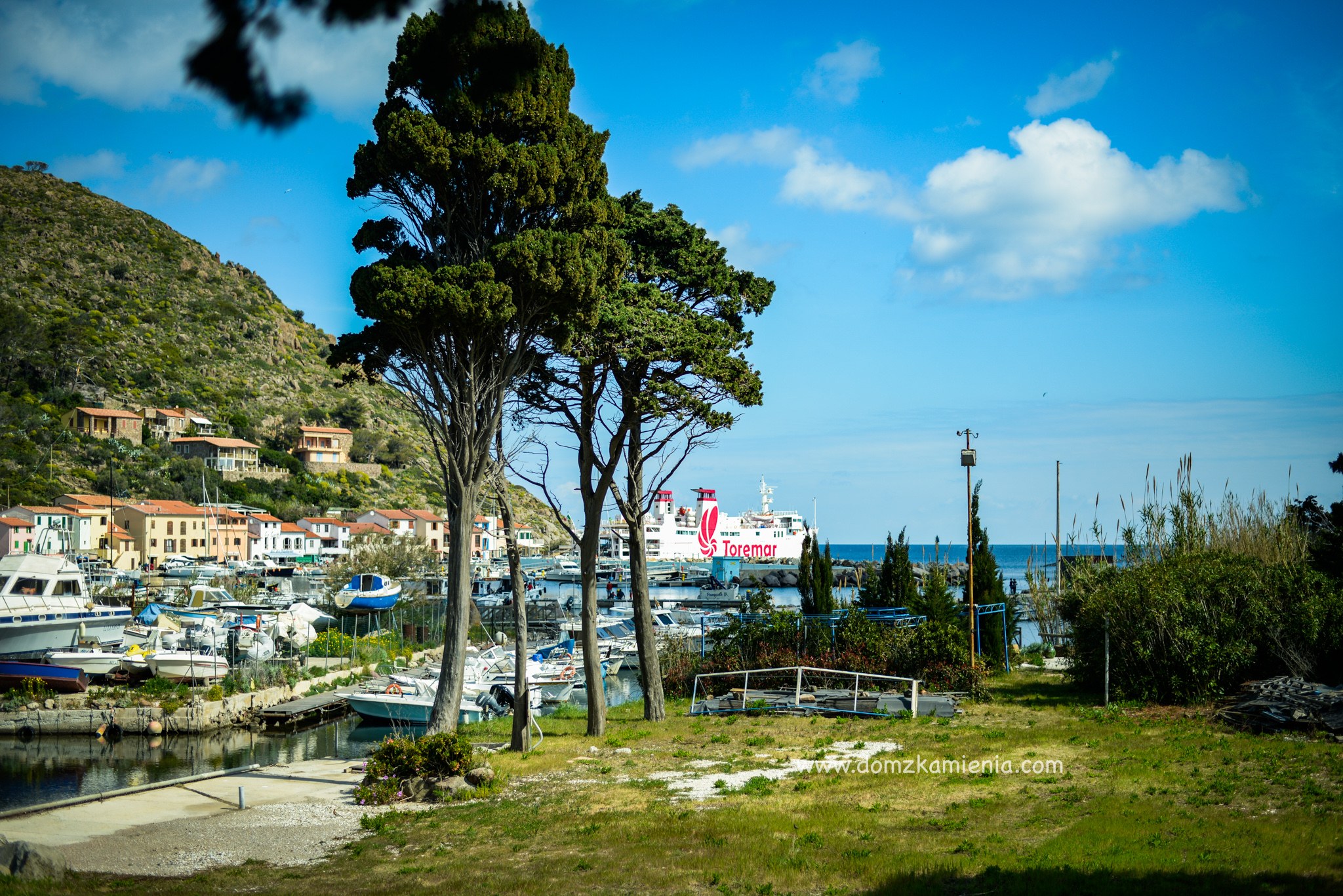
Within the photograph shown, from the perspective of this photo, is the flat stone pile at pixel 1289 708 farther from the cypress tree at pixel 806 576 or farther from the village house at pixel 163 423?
the village house at pixel 163 423

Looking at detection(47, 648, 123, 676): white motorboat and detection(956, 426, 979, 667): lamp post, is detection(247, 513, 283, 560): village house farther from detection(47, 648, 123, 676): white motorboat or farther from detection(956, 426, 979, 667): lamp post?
detection(956, 426, 979, 667): lamp post

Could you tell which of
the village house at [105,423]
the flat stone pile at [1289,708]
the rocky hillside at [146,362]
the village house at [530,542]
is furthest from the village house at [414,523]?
the flat stone pile at [1289,708]

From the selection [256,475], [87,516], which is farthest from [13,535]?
[256,475]

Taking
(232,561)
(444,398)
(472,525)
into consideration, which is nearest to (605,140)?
(444,398)

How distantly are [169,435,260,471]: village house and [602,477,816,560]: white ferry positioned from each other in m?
42.9

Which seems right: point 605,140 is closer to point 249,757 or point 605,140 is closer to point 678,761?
point 678,761

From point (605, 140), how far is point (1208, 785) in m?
13.1

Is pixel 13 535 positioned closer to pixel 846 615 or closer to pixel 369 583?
pixel 369 583

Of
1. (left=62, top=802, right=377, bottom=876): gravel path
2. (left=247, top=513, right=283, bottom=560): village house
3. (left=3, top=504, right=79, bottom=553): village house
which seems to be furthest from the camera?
(left=247, top=513, right=283, bottom=560): village house

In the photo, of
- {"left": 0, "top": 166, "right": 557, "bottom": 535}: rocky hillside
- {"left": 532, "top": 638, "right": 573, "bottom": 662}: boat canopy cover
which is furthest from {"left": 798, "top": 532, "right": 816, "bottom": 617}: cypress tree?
{"left": 0, "top": 166, "right": 557, "bottom": 535}: rocky hillside

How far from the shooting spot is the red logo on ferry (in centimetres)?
11012

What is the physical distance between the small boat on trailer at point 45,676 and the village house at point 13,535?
3013 centimetres

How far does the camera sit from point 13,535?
53688mm

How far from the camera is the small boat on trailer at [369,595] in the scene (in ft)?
170
